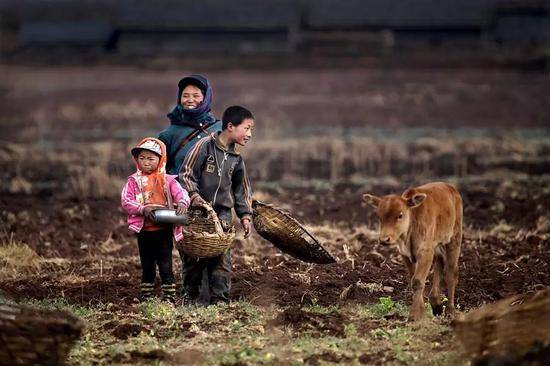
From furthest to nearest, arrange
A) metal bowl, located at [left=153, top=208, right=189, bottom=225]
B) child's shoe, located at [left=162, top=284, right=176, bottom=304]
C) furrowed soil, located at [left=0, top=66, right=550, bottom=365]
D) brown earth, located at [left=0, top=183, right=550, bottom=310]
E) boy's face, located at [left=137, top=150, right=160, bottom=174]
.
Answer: brown earth, located at [left=0, top=183, right=550, bottom=310] → child's shoe, located at [left=162, top=284, right=176, bottom=304] → boy's face, located at [left=137, top=150, right=160, bottom=174] → metal bowl, located at [left=153, top=208, right=189, bottom=225] → furrowed soil, located at [left=0, top=66, right=550, bottom=365]

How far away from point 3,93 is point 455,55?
14.9 metres

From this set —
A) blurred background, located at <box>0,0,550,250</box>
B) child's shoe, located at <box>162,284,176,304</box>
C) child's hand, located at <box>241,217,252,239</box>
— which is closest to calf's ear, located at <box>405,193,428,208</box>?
child's hand, located at <box>241,217,252,239</box>

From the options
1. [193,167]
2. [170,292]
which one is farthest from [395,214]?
[170,292]

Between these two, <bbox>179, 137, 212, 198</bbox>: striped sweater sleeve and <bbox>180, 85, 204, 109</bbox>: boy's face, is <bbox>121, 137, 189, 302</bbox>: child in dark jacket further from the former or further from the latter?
<bbox>180, 85, 204, 109</bbox>: boy's face

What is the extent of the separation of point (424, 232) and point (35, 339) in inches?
139

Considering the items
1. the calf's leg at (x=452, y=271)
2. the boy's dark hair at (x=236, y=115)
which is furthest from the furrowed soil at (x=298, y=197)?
the boy's dark hair at (x=236, y=115)

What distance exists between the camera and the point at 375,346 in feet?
28.8

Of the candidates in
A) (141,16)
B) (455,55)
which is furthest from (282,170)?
(141,16)

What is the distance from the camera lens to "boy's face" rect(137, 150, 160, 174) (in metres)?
10.1

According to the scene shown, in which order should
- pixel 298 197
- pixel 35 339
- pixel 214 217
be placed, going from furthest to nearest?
pixel 298 197 < pixel 214 217 < pixel 35 339

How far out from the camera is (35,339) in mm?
7520

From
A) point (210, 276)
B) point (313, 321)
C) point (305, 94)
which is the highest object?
point (305, 94)

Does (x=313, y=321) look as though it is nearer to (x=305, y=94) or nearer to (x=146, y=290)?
(x=146, y=290)

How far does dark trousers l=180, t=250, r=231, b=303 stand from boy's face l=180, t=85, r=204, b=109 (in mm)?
1386
